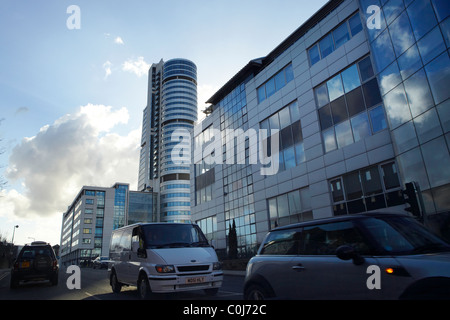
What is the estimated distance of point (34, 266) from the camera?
13.0 metres

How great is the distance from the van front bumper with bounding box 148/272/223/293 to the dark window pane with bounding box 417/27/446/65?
45.9 feet

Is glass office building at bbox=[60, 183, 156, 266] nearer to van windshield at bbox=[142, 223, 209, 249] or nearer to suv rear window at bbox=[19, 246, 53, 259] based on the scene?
suv rear window at bbox=[19, 246, 53, 259]

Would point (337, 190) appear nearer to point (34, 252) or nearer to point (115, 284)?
point (115, 284)

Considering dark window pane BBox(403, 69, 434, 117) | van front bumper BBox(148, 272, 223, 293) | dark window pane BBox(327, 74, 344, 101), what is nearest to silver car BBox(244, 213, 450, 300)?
van front bumper BBox(148, 272, 223, 293)

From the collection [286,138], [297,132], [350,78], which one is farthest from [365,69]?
[286,138]

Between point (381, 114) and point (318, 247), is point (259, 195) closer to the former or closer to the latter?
point (381, 114)

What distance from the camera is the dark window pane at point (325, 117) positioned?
2187 centimetres

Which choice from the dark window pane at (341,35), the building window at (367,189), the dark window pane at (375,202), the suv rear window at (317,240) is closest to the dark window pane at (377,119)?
the building window at (367,189)

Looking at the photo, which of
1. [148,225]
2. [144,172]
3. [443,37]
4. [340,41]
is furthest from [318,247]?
[144,172]

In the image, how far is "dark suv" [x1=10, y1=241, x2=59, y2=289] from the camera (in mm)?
12766

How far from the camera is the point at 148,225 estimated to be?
29.5 feet

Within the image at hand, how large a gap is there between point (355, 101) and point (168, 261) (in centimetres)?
1706

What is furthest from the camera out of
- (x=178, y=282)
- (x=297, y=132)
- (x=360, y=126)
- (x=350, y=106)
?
(x=297, y=132)

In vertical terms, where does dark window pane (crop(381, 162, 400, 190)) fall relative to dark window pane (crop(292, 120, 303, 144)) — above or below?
below
